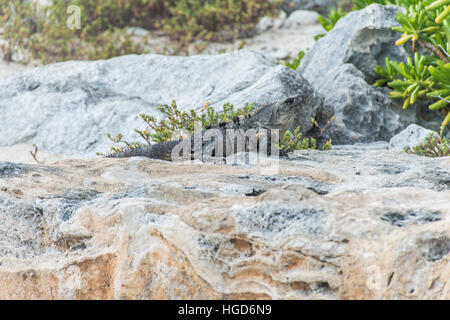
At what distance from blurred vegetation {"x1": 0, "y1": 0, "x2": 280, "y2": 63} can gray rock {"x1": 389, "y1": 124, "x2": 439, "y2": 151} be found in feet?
21.2

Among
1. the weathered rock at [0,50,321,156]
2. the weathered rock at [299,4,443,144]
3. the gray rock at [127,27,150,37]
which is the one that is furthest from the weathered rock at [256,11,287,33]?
the weathered rock at [0,50,321,156]

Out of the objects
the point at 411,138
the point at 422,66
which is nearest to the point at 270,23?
the point at 422,66

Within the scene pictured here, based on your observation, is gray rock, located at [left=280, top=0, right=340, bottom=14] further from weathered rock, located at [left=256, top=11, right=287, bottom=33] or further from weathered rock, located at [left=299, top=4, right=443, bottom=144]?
weathered rock, located at [left=299, top=4, right=443, bottom=144]

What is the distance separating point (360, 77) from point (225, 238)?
5386 mm

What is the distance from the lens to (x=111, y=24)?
12.3m

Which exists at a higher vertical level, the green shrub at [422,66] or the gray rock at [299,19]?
the gray rock at [299,19]

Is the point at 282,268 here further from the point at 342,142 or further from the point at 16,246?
the point at 342,142

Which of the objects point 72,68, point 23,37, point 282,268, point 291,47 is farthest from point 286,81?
point 23,37

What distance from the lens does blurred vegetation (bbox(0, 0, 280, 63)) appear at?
10500 mm

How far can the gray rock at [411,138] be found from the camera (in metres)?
5.98

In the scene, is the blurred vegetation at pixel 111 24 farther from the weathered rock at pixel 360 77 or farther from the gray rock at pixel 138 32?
the weathered rock at pixel 360 77

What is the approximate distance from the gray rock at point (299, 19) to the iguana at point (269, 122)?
6.73 metres

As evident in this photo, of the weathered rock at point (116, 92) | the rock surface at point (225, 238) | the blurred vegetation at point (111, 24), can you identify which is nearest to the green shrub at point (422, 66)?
the weathered rock at point (116, 92)

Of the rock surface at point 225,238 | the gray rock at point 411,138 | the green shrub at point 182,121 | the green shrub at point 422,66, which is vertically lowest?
the rock surface at point 225,238
